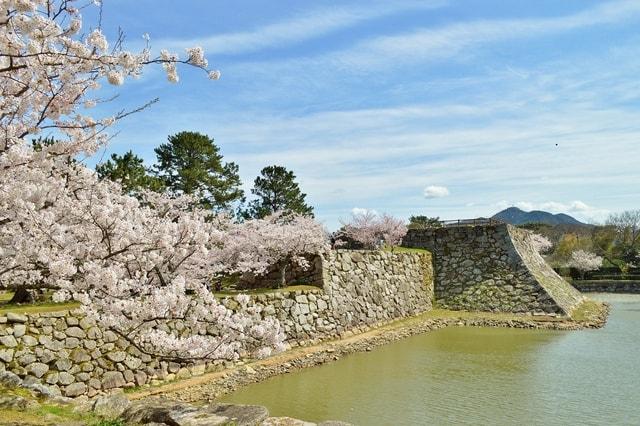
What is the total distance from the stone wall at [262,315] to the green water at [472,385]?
1.52 metres

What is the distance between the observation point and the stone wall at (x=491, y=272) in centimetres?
1870

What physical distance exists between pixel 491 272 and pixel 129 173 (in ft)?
46.6

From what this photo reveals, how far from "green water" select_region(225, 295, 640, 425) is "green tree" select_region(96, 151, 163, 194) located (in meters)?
8.11

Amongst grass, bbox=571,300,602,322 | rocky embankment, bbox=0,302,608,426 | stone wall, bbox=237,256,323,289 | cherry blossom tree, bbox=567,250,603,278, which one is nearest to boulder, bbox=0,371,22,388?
rocky embankment, bbox=0,302,608,426

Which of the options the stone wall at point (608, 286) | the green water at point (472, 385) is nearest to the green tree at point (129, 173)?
the green water at point (472, 385)

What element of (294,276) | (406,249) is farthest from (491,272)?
(294,276)

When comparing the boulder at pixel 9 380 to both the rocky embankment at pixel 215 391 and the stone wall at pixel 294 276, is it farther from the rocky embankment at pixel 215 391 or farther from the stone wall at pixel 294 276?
the stone wall at pixel 294 276

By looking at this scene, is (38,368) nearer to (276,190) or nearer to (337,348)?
(337,348)

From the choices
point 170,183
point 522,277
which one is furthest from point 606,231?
point 170,183

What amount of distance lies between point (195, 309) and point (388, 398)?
4.32 meters

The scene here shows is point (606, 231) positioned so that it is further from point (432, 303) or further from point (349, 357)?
point (349, 357)

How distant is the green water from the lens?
7.32 meters

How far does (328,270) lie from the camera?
14.4m

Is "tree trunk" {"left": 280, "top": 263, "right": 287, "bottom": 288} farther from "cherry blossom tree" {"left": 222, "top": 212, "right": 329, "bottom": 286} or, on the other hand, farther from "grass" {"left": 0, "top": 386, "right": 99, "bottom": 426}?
"grass" {"left": 0, "top": 386, "right": 99, "bottom": 426}
